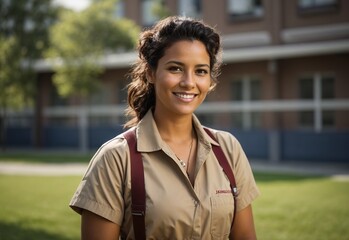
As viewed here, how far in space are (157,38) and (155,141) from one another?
0.52 meters

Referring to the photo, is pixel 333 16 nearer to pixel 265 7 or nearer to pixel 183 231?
pixel 265 7

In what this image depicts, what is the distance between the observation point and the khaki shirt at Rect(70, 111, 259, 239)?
2.34 metres

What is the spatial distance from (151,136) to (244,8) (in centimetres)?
1783

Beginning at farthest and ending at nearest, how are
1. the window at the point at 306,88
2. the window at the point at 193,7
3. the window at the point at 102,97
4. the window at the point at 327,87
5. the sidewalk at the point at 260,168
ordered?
the window at the point at 102,97 < the window at the point at 193,7 < the window at the point at 306,88 < the window at the point at 327,87 < the sidewalk at the point at 260,168

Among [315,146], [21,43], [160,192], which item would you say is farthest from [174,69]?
[21,43]

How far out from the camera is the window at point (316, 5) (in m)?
17.4

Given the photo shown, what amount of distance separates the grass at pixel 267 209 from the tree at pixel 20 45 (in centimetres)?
1171

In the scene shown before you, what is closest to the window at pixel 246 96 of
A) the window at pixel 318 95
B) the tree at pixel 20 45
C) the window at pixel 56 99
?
the window at pixel 318 95

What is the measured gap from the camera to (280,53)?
55.3 ft

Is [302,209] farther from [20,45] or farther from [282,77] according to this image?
[20,45]

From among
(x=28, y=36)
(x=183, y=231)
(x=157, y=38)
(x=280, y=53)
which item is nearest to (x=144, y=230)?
(x=183, y=231)

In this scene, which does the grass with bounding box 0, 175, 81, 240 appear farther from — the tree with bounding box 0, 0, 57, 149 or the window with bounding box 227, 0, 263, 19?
the tree with bounding box 0, 0, 57, 149

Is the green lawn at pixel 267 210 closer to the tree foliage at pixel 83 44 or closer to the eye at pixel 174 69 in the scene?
the eye at pixel 174 69

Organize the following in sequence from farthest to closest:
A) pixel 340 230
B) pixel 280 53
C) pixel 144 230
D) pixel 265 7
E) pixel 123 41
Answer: pixel 123 41 < pixel 265 7 < pixel 280 53 < pixel 340 230 < pixel 144 230
